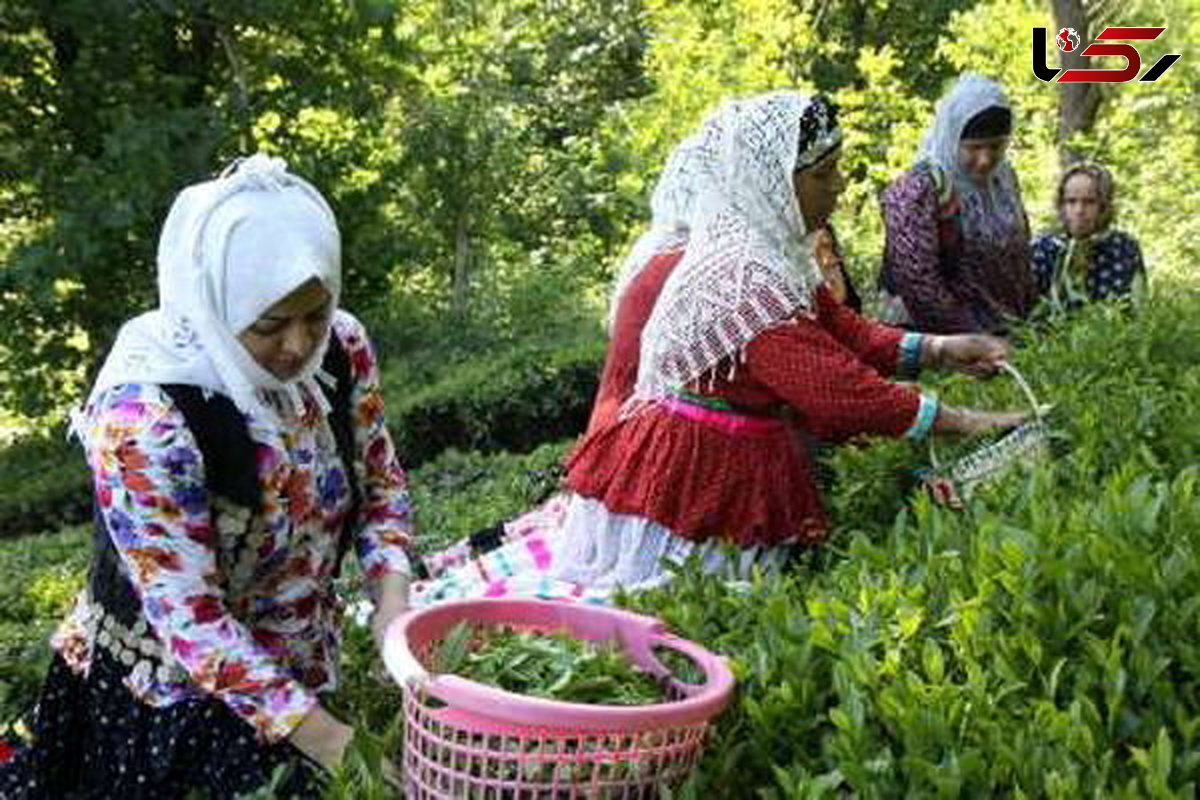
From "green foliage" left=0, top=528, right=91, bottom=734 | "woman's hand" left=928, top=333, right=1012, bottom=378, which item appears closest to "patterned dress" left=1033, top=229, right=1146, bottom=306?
"woman's hand" left=928, top=333, right=1012, bottom=378

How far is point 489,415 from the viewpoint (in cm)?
1020

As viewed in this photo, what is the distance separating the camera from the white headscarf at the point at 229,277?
2.13 m

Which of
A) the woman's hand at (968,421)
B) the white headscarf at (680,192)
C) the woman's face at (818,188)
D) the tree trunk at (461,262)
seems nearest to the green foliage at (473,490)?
the white headscarf at (680,192)

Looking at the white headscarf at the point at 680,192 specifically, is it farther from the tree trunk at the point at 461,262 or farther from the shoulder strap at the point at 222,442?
the tree trunk at the point at 461,262

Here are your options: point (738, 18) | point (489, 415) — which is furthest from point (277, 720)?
point (738, 18)

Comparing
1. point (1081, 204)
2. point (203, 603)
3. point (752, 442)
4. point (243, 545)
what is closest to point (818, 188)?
point (752, 442)

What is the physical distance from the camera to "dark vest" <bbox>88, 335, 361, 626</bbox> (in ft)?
7.20

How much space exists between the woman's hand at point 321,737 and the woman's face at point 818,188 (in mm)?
1739

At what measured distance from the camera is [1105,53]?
1034 cm

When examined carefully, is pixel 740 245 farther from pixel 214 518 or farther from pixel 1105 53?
pixel 1105 53

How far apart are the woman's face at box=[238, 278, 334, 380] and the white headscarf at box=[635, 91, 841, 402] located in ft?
3.81

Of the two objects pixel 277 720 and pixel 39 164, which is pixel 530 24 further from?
pixel 277 720

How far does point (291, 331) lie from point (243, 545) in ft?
1.23

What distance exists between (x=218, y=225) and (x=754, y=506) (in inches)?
61.8
